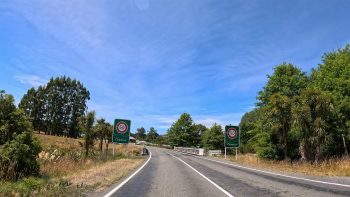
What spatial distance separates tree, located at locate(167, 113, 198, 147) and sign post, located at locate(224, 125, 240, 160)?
6580cm

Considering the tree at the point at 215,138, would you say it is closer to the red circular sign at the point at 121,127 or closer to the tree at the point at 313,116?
the red circular sign at the point at 121,127

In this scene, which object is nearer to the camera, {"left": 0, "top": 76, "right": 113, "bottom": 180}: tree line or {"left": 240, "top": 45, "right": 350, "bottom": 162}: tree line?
{"left": 0, "top": 76, "right": 113, "bottom": 180}: tree line

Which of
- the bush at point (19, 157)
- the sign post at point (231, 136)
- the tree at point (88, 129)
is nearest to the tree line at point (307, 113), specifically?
the sign post at point (231, 136)

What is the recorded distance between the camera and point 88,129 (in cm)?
3238

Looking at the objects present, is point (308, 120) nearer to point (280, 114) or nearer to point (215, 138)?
point (280, 114)

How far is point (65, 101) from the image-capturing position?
106m

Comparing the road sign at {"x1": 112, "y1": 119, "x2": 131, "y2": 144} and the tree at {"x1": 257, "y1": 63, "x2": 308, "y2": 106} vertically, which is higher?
the tree at {"x1": 257, "y1": 63, "x2": 308, "y2": 106}

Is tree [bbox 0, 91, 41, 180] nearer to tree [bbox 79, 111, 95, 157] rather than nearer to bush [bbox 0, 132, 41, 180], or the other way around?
bush [bbox 0, 132, 41, 180]

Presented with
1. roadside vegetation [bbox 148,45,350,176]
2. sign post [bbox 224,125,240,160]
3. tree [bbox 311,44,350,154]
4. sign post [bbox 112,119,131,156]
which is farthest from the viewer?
sign post [bbox 224,125,240,160]

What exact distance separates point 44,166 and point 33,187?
773cm

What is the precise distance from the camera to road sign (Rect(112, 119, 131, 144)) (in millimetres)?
37594

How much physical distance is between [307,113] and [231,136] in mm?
14263

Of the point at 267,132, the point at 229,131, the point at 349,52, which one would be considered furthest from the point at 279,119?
the point at 349,52

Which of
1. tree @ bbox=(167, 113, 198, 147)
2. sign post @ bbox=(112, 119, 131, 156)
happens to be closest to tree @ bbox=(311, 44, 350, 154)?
sign post @ bbox=(112, 119, 131, 156)
